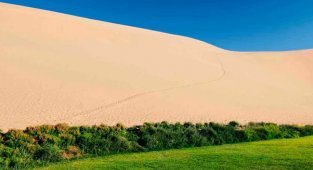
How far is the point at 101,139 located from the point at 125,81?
17.8 metres

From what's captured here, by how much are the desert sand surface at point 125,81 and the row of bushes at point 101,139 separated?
4848mm

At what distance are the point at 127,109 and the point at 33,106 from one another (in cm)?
460

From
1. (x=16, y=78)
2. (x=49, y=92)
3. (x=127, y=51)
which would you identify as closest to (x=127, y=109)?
(x=49, y=92)

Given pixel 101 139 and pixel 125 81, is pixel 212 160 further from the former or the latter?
pixel 125 81

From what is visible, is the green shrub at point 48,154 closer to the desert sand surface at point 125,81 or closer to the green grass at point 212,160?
the green grass at point 212,160

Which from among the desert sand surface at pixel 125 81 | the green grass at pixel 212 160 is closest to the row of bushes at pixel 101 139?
the green grass at pixel 212 160

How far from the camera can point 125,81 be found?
104 ft

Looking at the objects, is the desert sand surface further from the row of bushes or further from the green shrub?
the green shrub

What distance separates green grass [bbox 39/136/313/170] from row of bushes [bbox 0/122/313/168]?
2.52 ft

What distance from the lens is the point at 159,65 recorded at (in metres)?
41.0

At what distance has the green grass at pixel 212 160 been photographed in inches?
432

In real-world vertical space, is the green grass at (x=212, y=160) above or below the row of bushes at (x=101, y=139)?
below

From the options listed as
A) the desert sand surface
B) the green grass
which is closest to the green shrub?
the green grass

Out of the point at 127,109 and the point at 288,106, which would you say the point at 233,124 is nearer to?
the point at 127,109
